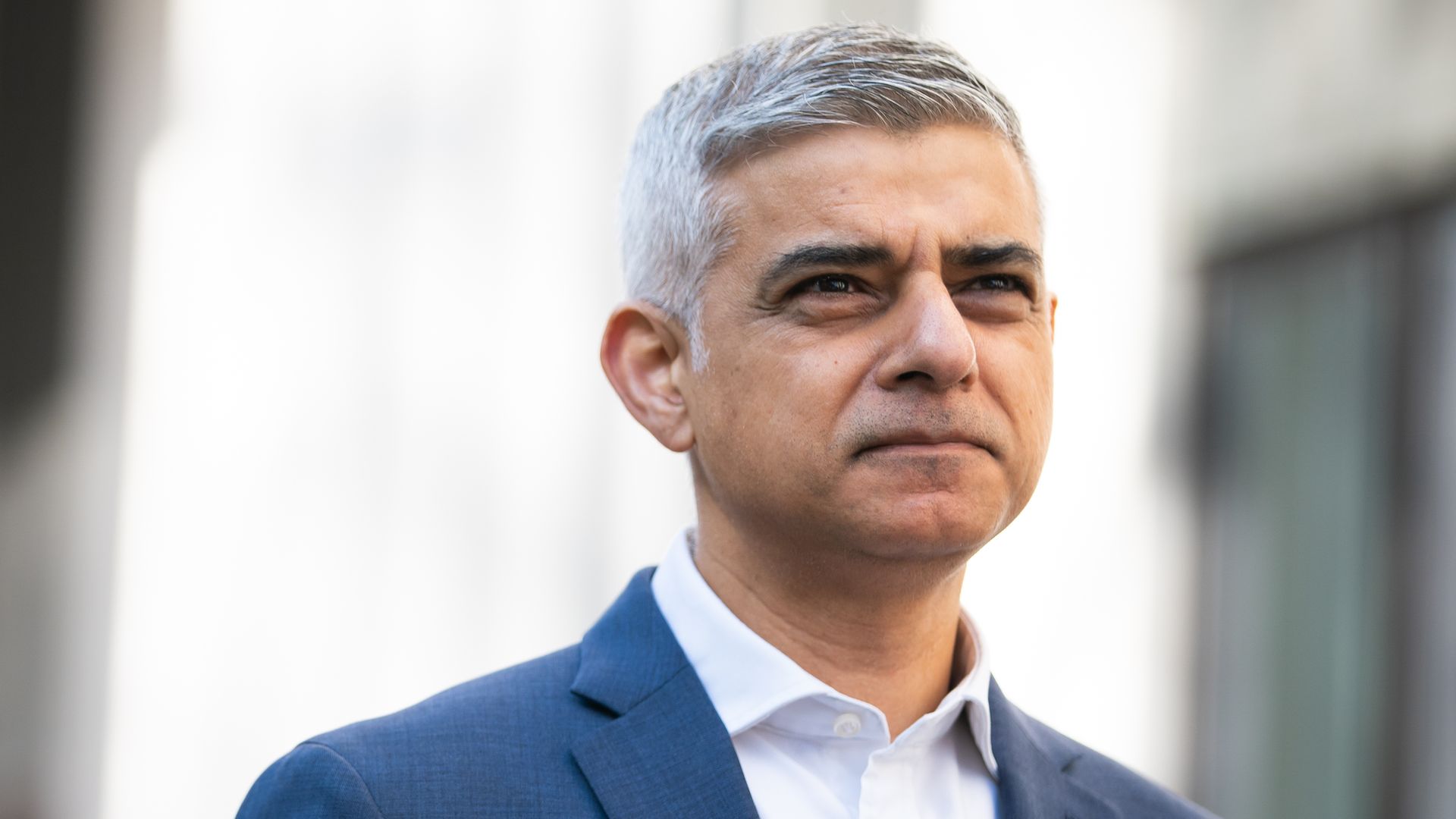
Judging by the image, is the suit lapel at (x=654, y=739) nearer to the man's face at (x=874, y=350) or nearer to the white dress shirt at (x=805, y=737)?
the white dress shirt at (x=805, y=737)

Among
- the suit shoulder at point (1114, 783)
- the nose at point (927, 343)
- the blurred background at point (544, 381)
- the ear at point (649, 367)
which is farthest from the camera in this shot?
the blurred background at point (544, 381)

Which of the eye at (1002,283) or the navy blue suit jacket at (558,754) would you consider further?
the eye at (1002,283)

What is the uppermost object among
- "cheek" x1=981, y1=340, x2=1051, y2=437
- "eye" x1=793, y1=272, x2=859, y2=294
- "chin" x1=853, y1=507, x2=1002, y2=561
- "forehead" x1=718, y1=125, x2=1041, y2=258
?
"forehead" x1=718, y1=125, x2=1041, y2=258

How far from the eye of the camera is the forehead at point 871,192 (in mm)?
1817

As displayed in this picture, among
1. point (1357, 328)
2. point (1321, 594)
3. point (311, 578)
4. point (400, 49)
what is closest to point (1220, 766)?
point (1321, 594)

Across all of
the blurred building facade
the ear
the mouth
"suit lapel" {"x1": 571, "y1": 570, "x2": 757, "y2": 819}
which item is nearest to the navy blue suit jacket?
"suit lapel" {"x1": 571, "y1": 570, "x2": 757, "y2": 819}

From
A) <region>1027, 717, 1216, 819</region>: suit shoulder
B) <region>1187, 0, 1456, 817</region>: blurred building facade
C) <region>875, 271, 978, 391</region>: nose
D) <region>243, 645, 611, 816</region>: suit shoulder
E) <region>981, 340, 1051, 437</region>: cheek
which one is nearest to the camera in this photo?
<region>243, 645, 611, 816</region>: suit shoulder

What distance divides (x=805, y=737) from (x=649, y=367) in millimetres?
567

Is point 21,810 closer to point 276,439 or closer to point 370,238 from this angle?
point 276,439

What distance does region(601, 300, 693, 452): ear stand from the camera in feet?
6.50

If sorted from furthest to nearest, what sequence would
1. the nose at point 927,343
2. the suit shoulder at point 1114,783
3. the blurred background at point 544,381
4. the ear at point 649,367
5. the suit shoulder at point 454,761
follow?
the blurred background at point 544,381, the suit shoulder at point 1114,783, the ear at point 649,367, the nose at point 927,343, the suit shoulder at point 454,761

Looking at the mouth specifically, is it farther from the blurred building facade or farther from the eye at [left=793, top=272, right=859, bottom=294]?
the blurred building facade

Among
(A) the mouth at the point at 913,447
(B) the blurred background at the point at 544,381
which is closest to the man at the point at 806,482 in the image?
(A) the mouth at the point at 913,447

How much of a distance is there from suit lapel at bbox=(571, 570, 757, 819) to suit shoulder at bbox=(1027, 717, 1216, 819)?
0.58m
